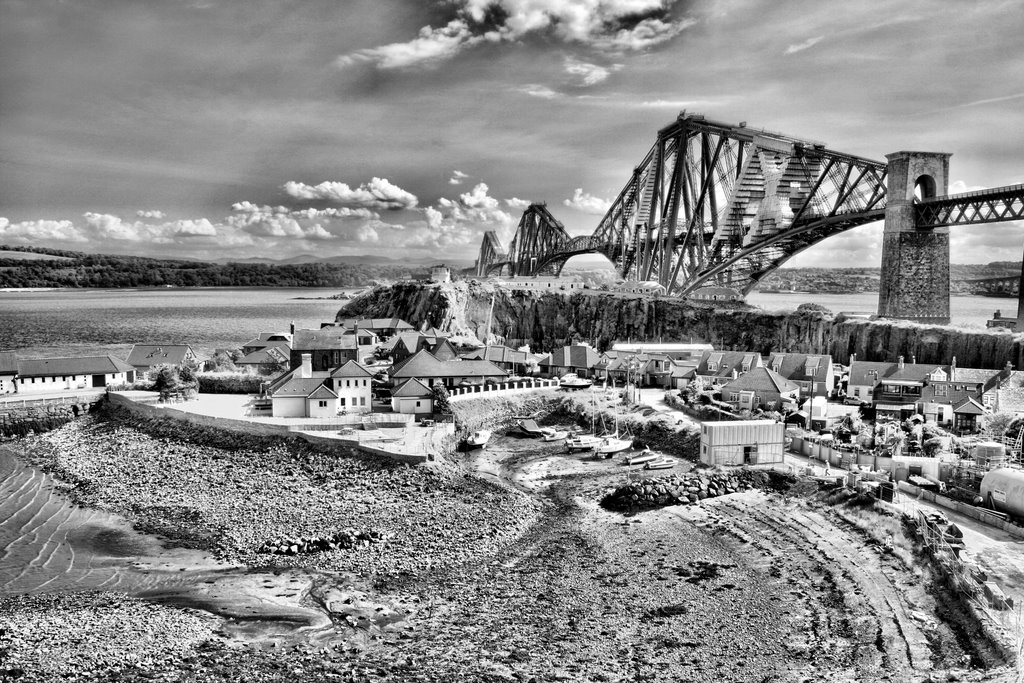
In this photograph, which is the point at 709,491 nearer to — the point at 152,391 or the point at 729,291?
the point at 152,391

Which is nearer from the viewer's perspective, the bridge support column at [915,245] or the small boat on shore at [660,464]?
the small boat on shore at [660,464]

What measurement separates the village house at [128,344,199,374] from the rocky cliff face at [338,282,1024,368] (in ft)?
120

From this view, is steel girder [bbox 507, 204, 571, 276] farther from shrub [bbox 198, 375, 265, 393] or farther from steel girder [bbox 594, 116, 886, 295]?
shrub [bbox 198, 375, 265, 393]

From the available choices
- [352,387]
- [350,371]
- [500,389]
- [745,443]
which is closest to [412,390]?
[352,387]

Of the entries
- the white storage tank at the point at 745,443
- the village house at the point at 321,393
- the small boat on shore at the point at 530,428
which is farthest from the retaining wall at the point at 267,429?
the white storage tank at the point at 745,443

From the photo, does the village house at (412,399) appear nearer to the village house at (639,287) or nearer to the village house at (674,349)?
the village house at (674,349)

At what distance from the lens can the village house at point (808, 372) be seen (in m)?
44.5

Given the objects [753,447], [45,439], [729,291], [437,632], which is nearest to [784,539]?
[753,447]

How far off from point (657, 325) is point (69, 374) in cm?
5086

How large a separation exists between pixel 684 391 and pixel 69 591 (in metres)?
34.4

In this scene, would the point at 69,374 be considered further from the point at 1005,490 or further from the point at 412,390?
the point at 1005,490

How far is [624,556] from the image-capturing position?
877 inches

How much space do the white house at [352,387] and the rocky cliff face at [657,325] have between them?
35.7m

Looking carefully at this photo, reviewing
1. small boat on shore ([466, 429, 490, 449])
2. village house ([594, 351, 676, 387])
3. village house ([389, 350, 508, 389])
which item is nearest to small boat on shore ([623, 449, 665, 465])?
small boat on shore ([466, 429, 490, 449])
